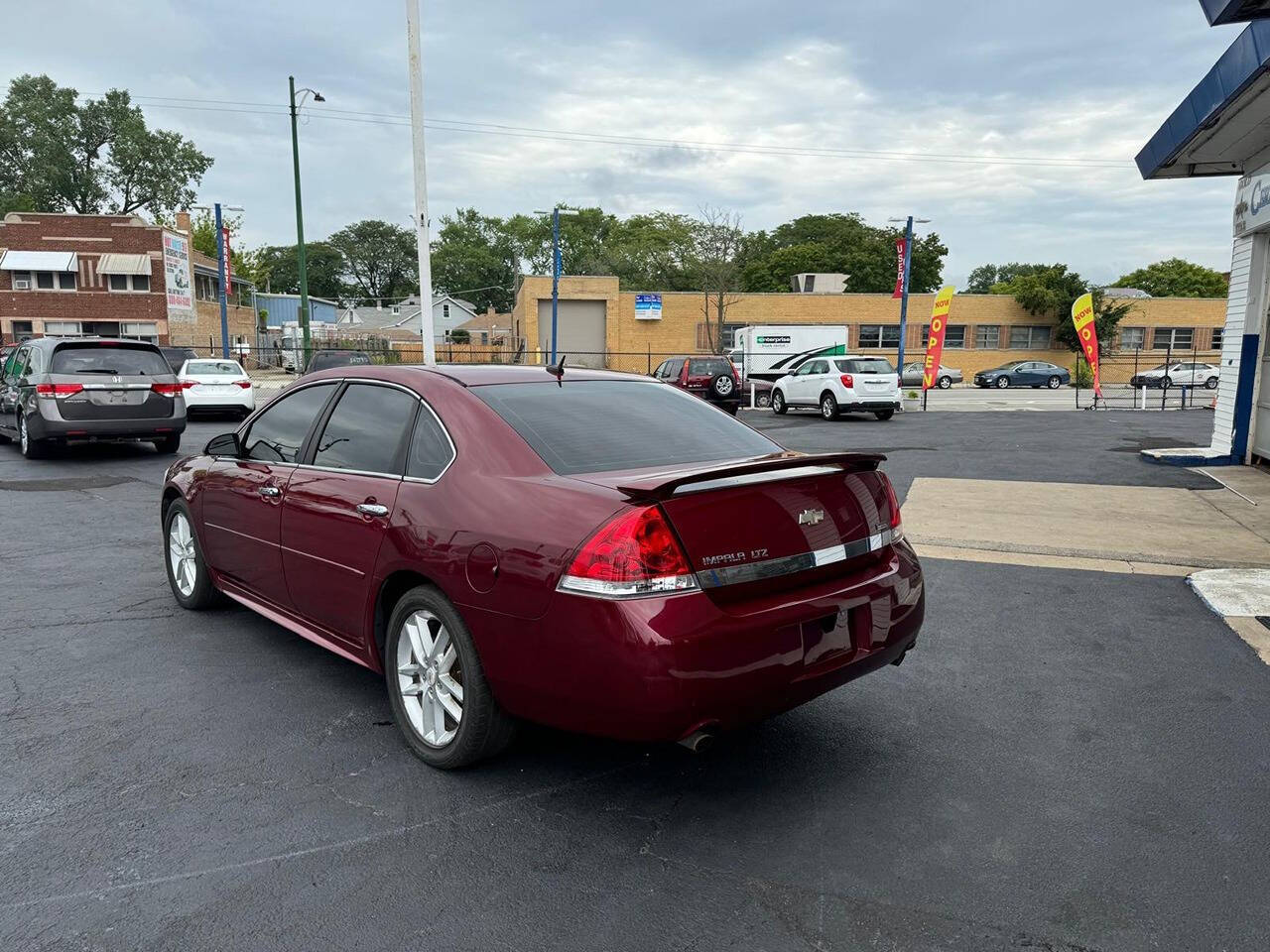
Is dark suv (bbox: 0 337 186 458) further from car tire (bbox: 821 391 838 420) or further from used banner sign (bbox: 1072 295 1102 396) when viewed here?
used banner sign (bbox: 1072 295 1102 396)

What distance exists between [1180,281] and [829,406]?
87.1 metres

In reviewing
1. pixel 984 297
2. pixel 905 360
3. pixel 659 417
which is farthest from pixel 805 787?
pixel 984 297

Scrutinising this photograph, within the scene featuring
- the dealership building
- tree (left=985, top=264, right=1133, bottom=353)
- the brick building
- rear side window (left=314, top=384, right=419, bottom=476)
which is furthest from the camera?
tree (left=985, top=264, right=1133, bottom=353)

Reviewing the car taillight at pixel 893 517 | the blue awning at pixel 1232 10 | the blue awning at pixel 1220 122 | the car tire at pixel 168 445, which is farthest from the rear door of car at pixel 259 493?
the car tire at pixel 168 445

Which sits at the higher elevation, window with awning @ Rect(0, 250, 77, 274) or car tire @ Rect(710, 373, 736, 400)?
window with awning @ Rect(0, 250, 77, 274)

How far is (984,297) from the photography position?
52500 millimetres

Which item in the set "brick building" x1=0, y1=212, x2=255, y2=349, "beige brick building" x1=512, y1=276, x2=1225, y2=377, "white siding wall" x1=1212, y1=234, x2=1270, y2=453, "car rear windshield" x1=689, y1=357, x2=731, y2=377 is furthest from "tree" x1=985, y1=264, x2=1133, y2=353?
"brick building" x1=0, y1=212, x2=255, y2=349

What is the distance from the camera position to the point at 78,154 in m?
65.6

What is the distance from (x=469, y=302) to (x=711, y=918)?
104m

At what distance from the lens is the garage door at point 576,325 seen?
156ft

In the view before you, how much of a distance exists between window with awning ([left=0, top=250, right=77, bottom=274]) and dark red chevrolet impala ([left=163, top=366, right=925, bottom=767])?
4985 cm

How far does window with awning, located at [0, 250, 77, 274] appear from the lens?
4466cm

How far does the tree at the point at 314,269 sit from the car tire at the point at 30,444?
9969 cm

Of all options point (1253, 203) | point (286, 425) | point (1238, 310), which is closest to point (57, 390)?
point (286, 425)
